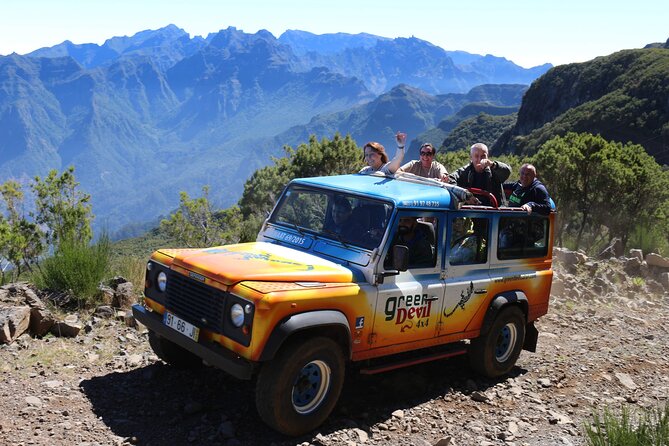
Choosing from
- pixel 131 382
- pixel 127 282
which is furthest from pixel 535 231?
pixel 127 282

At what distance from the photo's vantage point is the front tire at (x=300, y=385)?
466 cm

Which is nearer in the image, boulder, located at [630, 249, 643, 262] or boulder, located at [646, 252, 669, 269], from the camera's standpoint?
boulder, located at [646, 252, 669, 269]

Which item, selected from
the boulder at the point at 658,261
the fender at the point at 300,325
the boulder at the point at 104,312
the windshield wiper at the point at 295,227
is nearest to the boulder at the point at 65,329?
the boulder at the point at 104,312

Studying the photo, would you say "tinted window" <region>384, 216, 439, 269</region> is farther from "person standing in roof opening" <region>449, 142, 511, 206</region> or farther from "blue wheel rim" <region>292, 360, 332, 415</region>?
"person standing in roof opening" <region>449, 142, 511, 206</region>

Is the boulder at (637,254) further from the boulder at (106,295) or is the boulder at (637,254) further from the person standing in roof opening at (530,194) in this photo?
the boulder at (106,295)

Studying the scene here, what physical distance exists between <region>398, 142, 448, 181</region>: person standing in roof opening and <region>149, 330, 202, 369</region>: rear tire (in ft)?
11.2

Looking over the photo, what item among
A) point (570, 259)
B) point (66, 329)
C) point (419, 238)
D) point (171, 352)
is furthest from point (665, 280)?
point (66, 329)

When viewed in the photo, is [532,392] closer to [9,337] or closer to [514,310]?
[514,310]

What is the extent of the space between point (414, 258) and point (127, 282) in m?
4.37

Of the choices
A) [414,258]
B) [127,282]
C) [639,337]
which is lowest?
[639,337]

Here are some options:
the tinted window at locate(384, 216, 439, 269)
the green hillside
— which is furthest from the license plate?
the green hillside

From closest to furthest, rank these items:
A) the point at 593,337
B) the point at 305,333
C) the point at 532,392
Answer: the point at 305,333 → the point at 532,392 → the point at 593,337

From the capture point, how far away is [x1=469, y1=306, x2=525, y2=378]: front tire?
259 inches

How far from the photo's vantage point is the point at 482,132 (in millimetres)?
147250
